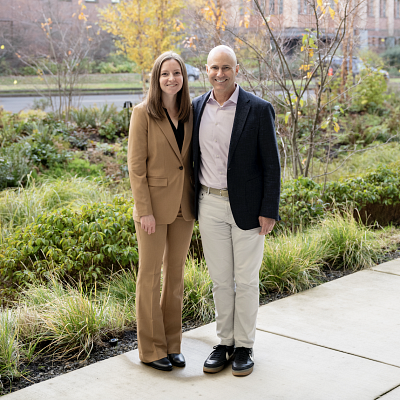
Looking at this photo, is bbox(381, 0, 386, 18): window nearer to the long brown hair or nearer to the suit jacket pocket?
the long brown hair

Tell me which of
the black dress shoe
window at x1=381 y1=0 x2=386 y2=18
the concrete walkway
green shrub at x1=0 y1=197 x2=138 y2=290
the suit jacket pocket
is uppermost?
window at x1=381 y1=0 x2=386 y2=18

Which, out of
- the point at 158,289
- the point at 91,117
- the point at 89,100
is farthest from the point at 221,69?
the point at 89,100

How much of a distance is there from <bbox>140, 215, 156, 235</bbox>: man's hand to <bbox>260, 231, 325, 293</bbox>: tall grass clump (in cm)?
194

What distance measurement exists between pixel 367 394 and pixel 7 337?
2417 millimetres

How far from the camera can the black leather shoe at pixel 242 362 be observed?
3387 mm

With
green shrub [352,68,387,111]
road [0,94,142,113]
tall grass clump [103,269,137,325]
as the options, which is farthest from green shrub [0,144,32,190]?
road [0,94,142,113]

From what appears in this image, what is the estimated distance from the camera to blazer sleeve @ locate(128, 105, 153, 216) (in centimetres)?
336

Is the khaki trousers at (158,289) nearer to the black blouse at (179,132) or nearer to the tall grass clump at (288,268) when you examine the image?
the black blouse at (179,132)

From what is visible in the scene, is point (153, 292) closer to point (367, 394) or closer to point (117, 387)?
point (117, 387)

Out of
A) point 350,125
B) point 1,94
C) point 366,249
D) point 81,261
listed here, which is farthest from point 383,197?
point 1,94

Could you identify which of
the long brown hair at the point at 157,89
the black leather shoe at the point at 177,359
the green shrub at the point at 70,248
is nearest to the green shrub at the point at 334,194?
the green shrub at the point at 70,248

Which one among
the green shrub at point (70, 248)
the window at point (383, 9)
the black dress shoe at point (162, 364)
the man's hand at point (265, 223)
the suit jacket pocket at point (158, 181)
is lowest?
the black dress shoe at point (162, 364)

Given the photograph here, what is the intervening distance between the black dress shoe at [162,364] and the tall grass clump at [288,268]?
Answer: 171 cm

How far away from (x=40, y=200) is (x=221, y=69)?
4.07 metres
